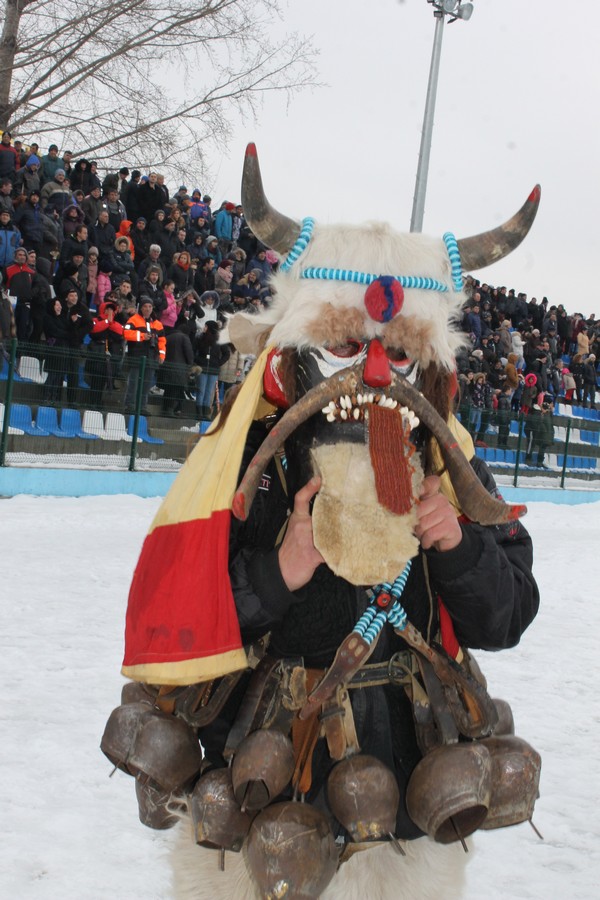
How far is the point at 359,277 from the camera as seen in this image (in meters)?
1.73

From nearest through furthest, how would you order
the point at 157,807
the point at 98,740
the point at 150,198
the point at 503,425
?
the point at 157,807
the point at 98,740
the point at 150,198
the point at 503,425

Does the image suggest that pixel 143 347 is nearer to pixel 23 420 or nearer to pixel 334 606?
pixel 23 420

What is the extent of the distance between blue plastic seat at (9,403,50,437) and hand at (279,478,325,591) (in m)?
8.66

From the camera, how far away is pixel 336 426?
5.50 feet

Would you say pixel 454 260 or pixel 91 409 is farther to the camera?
pixel 91 409

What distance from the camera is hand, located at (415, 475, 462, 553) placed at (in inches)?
66.6

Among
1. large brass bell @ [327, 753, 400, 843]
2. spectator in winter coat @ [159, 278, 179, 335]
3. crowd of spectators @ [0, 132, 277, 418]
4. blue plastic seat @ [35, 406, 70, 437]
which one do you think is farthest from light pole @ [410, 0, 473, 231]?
large brass bell @ [327, 753, 400, 843]

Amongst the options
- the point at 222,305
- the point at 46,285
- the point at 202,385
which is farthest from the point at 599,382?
the point at 46,285

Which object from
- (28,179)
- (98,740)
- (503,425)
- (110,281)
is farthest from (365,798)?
(503,425)

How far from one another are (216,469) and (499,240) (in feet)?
2.34

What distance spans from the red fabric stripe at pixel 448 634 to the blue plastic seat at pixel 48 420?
28.7 feet

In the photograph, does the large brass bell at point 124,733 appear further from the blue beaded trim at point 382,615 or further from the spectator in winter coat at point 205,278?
the spectator in winter coat at point 205,278

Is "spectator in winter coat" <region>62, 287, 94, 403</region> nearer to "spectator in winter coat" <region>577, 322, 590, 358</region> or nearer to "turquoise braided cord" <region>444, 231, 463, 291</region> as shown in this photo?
"turquoise braided cord" <region>444, 231, 463, 291</region>

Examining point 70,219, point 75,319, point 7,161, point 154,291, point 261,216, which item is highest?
point 7,161
